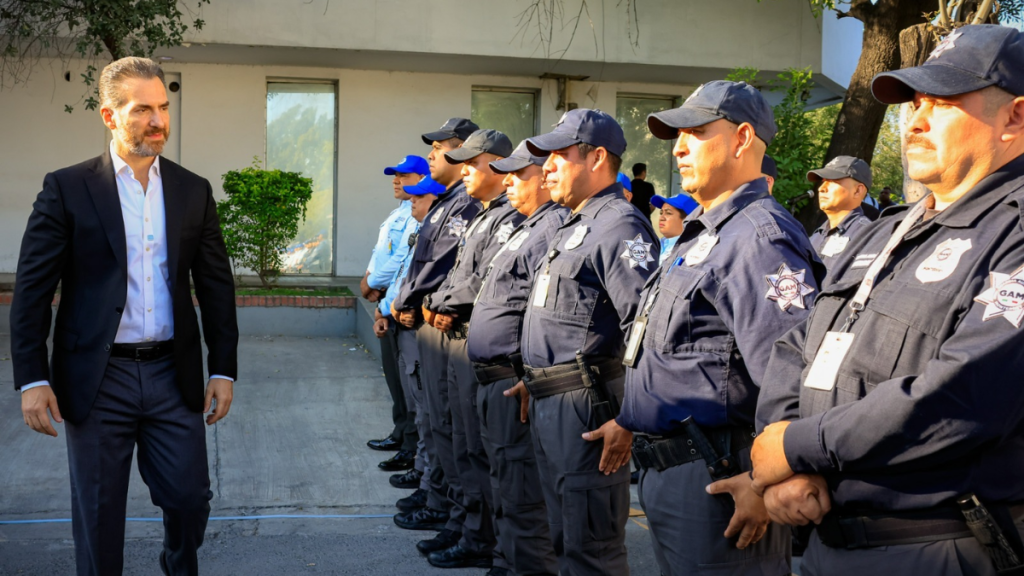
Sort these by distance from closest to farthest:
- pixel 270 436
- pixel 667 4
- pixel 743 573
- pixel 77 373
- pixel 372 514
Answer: pixel 743 573
pixel 77 373
pixel 372 514
pixel 270 436
pixel 667 4

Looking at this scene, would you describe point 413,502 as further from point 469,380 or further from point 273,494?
point 469,380

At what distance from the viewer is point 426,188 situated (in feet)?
21.9

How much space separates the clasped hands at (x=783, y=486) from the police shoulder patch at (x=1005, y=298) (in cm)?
52

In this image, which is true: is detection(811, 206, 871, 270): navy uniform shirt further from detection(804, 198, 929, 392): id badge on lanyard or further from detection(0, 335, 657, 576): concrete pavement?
detection(804, 198, 929, 392): id badge on lanyard

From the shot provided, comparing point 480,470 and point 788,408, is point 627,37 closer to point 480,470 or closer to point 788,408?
point 480,470

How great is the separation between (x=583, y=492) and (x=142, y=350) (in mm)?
1789

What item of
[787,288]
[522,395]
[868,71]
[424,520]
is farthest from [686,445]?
[868,71]

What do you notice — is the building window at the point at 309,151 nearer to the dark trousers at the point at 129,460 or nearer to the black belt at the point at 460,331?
the black belt at the point at 460,331

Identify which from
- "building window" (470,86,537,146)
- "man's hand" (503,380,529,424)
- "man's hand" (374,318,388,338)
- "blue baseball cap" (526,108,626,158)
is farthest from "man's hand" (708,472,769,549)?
"building window" (470,86,537,146)

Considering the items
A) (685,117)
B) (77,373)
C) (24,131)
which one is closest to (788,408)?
(685,117)

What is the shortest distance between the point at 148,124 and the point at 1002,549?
124 inches

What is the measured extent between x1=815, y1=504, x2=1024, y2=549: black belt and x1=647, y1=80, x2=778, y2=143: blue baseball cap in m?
1.36

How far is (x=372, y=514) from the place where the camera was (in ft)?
19.2

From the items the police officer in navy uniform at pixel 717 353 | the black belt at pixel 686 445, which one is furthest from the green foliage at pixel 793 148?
the black belt at pixel 686 445
